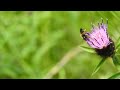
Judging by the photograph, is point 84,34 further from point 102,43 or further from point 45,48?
point 45,48

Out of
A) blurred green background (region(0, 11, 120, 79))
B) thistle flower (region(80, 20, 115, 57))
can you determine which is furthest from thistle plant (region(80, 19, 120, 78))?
blurred green background (region(0, 11, 120, 79))

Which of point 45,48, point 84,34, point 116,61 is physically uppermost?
point 45,48

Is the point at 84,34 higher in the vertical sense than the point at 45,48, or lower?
lower

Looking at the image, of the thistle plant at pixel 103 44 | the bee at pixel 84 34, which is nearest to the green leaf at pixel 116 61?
the thistle plant at pixel 103 44

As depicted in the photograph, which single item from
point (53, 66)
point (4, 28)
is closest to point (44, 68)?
point (53, 66)

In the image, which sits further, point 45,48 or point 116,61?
point 45,48

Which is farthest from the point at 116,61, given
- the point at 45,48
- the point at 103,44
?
the point at 45,48

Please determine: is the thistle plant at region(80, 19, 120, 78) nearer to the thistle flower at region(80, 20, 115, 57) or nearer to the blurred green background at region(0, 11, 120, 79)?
the thistle flower at region(80, 20, 115, 57)

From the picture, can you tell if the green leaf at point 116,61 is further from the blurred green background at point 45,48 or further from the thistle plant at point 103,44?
the blurred green background at point 45,48
